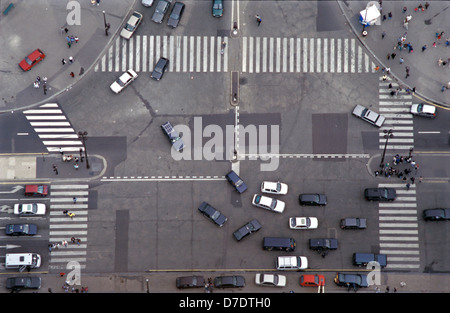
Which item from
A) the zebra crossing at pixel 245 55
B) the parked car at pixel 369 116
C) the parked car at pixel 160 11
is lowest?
the parked car at pixel 369 116

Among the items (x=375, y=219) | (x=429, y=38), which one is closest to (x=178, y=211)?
(x=375, y=219)

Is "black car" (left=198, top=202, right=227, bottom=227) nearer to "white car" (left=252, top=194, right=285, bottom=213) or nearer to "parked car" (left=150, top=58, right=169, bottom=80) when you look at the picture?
"white car" (left=252, top=194, right=285, bottom=213)

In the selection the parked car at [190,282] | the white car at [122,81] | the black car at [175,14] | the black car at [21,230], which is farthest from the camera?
the black car at [175,14]

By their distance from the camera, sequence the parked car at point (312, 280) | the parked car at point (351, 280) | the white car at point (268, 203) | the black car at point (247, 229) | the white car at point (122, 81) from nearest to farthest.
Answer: the parked car at point (351, 280)
the parked car at point (312, 280)
the black car at point (247, 229)
the white car at point (268, 203)
the white car at point (122, 81)

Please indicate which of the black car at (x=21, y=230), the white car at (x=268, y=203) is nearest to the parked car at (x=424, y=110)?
A: the white car at (x=268, y=203)

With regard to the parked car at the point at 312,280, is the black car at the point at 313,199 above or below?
above

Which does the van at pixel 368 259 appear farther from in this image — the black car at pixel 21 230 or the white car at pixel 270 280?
the black car at pixel 21 230

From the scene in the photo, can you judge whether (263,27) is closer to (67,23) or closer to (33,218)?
(67,23)
